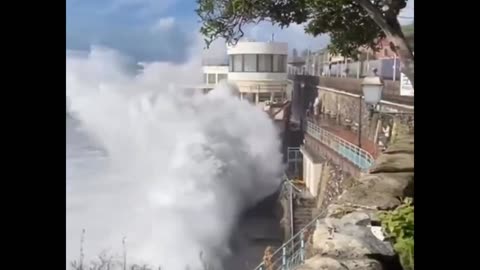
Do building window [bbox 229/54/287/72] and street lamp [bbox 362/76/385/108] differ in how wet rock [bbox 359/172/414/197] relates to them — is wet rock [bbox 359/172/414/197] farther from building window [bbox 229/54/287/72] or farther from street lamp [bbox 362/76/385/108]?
building window [bbox 229/54/287/72]

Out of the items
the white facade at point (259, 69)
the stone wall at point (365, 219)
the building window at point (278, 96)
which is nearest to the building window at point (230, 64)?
the white facade at point (259, 69)

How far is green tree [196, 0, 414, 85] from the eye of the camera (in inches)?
48.6

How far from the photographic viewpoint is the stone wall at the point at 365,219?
1195 millimetres

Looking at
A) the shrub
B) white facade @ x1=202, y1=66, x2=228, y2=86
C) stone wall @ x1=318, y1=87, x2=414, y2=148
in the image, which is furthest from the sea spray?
the shrub

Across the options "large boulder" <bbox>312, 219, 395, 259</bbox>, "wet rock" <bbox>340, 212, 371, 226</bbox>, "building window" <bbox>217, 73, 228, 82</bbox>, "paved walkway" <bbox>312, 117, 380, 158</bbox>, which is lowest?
"large boulder" <bbox>312, 219, 395, 259</bbox>

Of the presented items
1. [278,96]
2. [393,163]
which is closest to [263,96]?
[278,96]

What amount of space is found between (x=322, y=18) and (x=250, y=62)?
0.18 meters

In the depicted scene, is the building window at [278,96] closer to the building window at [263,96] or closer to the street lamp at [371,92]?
the building window at [263,96]

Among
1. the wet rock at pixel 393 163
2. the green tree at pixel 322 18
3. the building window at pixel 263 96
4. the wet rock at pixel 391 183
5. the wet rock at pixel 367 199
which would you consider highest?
the green tree at pixel 322 18

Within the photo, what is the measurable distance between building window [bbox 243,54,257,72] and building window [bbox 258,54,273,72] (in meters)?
0.01

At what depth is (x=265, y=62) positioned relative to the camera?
1.25 meters

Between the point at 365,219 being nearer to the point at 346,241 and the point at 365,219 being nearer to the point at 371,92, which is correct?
the point at 346,241
